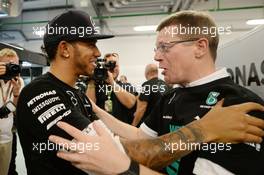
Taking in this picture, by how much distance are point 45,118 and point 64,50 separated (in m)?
0.42

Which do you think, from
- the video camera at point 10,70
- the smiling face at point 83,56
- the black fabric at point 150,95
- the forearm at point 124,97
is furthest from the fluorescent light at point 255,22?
the smiling face at point 83,56

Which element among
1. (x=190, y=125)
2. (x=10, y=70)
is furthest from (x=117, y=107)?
(x=190, y=125)

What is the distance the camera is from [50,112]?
4.03 ft

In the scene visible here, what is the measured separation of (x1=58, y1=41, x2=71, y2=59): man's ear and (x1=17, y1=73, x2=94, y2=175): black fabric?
150mm

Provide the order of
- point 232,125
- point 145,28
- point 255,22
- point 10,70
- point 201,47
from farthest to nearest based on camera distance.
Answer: point 145,28
point 255,22
point 10,70
point 201,47
point 232,125

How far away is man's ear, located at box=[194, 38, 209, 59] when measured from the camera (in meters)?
1.46

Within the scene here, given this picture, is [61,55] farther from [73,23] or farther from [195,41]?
[195,41]

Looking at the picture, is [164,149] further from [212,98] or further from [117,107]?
[117,107]

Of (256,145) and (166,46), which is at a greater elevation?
(166,46)

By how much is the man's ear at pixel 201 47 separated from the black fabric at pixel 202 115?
171 millimetres

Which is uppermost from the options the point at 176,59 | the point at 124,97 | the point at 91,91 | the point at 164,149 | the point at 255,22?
the point at 255,22

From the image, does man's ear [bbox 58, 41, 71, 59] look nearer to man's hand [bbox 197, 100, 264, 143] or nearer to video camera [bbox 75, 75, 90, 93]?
man's hand [bbox 197, 100, 264, 143]

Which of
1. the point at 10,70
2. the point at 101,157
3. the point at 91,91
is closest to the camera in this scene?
the point at 101,157

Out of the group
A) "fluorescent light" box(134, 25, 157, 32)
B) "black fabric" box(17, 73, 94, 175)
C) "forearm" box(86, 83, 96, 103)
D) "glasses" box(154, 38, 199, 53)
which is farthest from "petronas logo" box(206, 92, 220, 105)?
"fluorescent light" box(134, 25, 157, 32)
